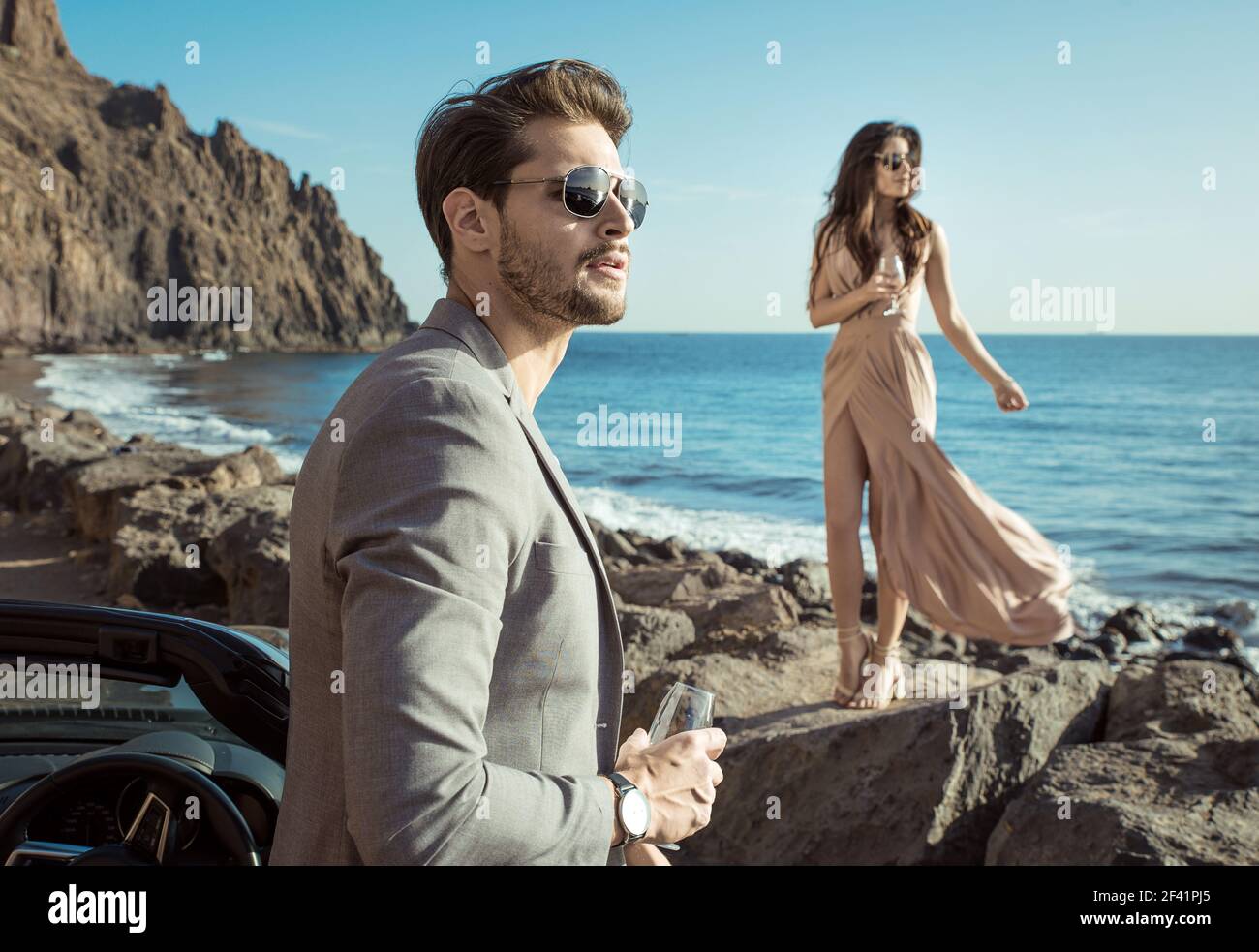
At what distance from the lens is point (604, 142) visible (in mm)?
1665

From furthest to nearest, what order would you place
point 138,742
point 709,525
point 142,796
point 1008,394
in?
point 709,525 → point 1008,394 → point 138,742 → point 142,796

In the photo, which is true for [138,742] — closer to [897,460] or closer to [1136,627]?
[897,460]

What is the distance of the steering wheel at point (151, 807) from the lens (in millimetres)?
1646

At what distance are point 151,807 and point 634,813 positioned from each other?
Answer: 785mm

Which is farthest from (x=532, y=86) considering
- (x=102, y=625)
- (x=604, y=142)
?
(x=102, y=625)

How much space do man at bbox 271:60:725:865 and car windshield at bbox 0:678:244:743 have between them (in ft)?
3.42

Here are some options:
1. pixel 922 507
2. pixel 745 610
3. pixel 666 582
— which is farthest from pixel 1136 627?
pixel 922 507

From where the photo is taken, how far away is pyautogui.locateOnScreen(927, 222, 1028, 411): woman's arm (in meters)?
4.75

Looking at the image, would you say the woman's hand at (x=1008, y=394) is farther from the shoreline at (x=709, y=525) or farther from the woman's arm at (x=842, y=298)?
the shoreline at (x=709, y=525)

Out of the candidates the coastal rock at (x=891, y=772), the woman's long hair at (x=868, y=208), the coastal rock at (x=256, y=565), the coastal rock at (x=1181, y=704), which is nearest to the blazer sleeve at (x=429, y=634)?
the coastal rock at (x=891, y=772)

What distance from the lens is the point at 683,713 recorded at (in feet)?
5.33

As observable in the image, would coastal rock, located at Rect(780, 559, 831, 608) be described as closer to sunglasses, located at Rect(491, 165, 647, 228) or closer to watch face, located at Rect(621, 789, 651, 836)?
sunglasses, located at Rect(491, 165, 647, 228)
